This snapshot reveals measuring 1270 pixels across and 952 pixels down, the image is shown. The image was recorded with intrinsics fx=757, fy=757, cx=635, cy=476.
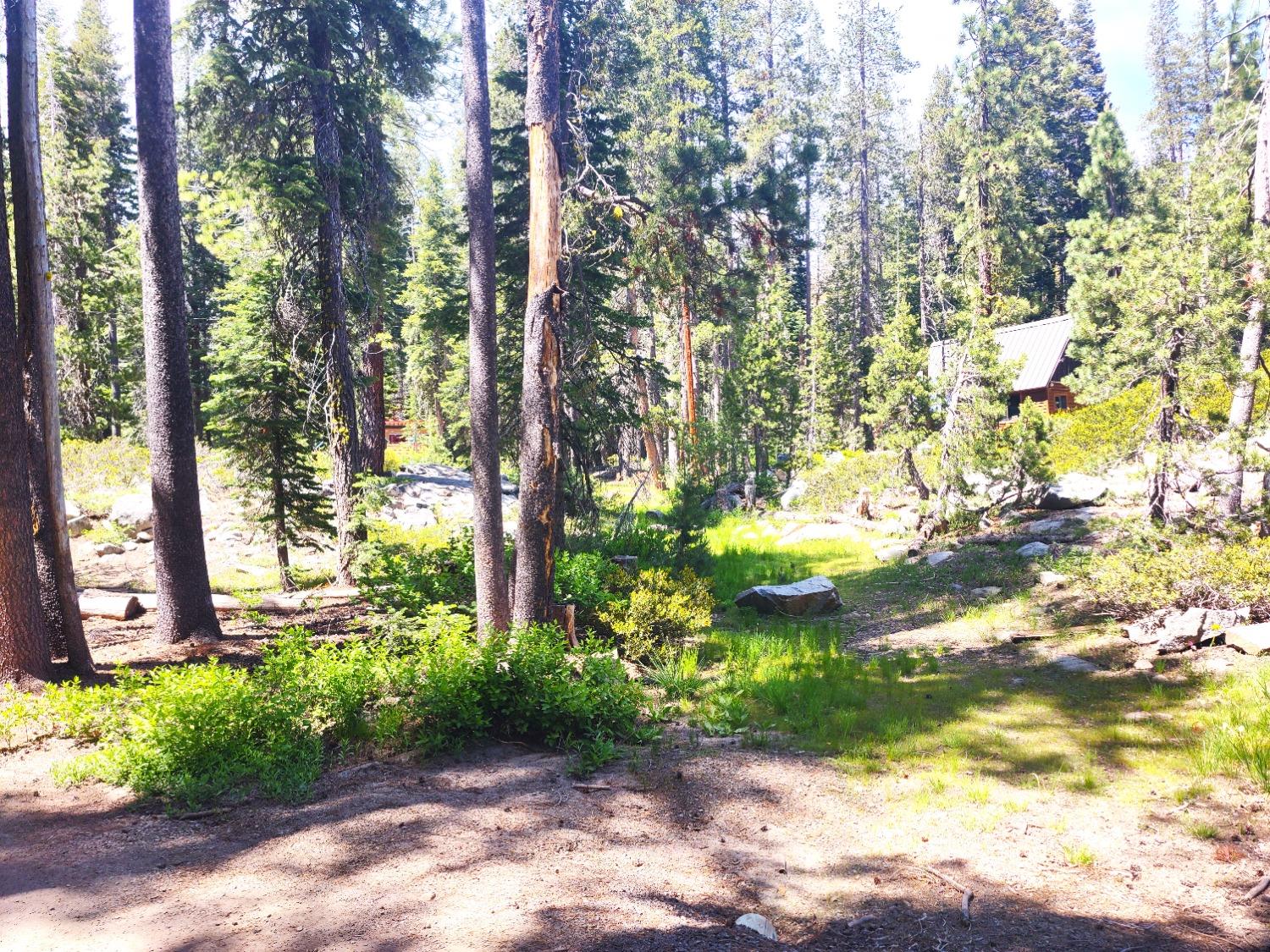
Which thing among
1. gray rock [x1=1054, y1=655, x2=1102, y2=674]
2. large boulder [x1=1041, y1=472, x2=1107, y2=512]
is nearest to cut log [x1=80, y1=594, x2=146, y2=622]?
gray rock [x1=1054, y1=655, x2=1102, y2=674]

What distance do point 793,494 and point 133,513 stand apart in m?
16.2

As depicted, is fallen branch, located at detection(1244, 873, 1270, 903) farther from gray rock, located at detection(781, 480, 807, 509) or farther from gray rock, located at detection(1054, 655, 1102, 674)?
gray rock, located at detection(781, 480, 807, 509)

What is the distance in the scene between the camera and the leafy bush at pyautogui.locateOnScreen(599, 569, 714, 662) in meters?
8.27

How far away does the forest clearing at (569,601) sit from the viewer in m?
3.93

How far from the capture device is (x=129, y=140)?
30891 mm

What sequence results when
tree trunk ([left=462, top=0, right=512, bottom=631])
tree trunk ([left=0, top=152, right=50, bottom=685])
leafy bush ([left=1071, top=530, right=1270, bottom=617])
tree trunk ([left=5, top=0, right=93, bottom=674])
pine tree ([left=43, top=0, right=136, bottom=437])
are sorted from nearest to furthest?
tree trunk ([left=0, top=152, right=50, bottom=685])
tree trunk ([left=5, top=0, right=93, bottom=674])
leafy bush ([left=1071, top=530, right=1270, bottom=617])
tree trunk ([left=462, top=0, right=512, bottom=631])
pine tree ([left=43, top=0, right=136, bottom=437])

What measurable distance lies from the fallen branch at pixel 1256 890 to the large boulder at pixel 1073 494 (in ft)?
33.5

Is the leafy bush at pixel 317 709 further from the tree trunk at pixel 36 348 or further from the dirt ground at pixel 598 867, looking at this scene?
the tree trunk at pixel 36 348

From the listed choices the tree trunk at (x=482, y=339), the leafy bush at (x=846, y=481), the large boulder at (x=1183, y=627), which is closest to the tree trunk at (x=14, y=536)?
the tree trunk at (x=482, y=339)

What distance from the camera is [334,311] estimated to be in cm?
1095

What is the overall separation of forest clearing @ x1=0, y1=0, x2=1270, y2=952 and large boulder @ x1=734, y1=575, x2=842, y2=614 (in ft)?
0.26

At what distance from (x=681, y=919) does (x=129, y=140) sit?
3784 centimetres

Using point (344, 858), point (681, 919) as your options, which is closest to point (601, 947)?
point (681, 919)

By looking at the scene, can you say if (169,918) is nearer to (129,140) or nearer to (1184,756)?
(1184,756)
